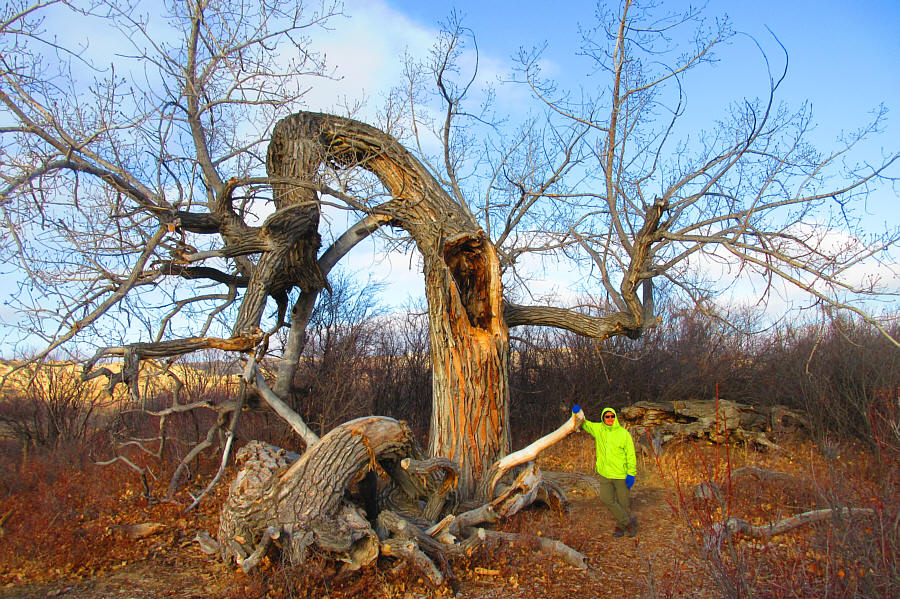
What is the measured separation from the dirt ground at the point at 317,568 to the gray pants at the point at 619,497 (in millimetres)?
227

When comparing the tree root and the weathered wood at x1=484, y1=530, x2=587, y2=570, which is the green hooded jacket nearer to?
the tree root

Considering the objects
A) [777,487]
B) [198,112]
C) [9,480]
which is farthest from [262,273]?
[777,487]

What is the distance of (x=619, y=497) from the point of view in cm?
651

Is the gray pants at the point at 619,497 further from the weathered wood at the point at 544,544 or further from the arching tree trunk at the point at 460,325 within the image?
the arching tree trunk at the point at 460,325

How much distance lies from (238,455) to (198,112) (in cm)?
484

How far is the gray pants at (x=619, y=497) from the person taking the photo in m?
6.39

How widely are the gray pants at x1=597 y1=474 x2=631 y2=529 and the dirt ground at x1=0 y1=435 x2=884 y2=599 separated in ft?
0.74

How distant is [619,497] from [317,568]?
338 cm

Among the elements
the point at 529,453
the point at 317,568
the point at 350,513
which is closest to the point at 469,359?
the point at 529,453

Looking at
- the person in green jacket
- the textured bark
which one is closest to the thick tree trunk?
the person in green jacket

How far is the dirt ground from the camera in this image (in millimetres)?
4898

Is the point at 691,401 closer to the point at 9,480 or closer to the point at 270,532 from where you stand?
the point at 270,532

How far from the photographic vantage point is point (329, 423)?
32.6ft

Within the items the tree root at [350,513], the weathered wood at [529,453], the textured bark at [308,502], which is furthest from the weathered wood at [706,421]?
the textured bark at [308,502]
